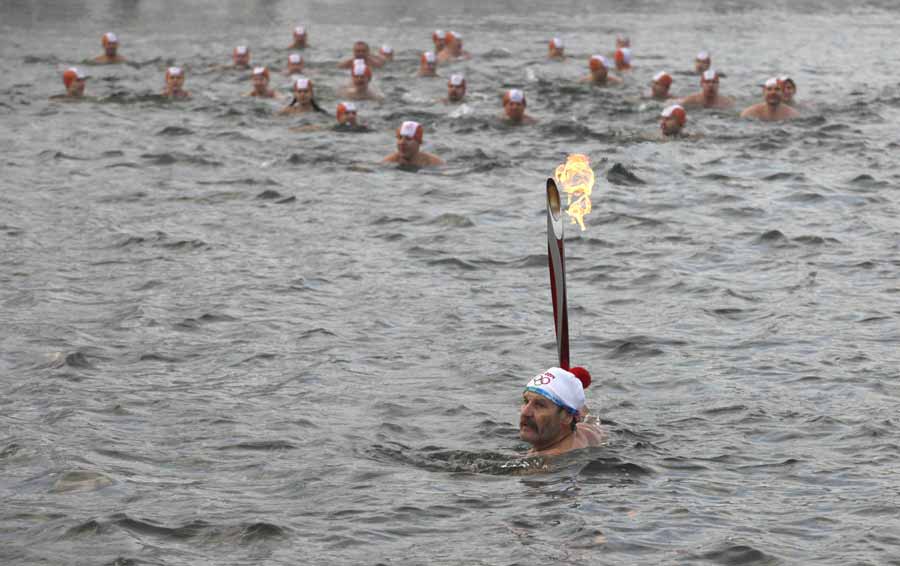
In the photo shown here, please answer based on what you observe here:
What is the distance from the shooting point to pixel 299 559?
8977 millimetres

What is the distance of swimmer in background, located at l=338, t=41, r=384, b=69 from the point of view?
3350 cm

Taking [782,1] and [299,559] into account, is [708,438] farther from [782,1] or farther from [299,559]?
[782,1]

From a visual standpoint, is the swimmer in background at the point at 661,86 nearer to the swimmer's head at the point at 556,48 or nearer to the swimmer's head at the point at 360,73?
the swimmer's head at the point at 360,73

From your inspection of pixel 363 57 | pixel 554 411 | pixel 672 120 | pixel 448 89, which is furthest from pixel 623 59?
pixel 554 411

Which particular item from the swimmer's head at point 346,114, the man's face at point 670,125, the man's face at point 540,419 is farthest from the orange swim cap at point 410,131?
the man's face at point 540,419

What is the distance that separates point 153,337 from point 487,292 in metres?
3.75

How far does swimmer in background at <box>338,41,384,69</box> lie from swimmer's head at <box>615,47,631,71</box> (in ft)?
18.4

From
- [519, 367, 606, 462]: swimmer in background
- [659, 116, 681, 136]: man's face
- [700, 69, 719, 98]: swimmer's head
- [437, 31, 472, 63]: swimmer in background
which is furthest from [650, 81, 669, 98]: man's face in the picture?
[519, 367, 606, 462]: swimmer in background

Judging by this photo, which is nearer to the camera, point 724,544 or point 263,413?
point 724,544

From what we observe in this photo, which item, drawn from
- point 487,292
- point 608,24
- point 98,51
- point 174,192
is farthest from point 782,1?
point 487,292

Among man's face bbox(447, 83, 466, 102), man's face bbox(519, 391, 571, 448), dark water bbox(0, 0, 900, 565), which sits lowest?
dark water bbox(0, 0, 900, 565)

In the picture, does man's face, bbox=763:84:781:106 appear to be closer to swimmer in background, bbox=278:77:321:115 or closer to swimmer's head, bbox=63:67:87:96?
swimmer in background, bbox=278:77:321:115

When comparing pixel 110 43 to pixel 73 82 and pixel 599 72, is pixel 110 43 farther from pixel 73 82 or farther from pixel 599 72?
pixel 599 72

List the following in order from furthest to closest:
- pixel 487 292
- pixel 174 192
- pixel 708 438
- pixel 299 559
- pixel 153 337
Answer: pixel 174 192 < pixel 487 292 < pixel 153 337 < pixel 708 438 < pixel 299 559
